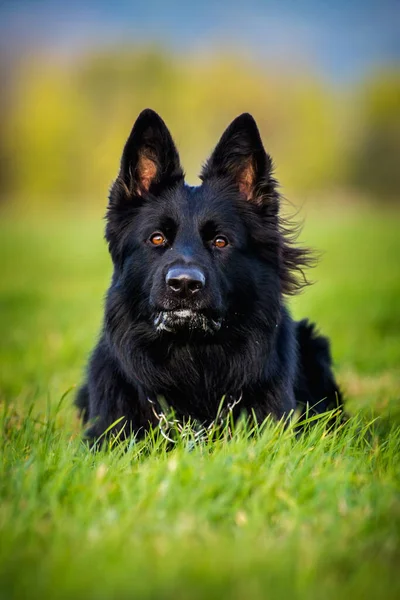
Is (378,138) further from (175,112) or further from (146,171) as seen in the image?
(146,171)

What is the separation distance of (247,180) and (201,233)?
25.2 inches

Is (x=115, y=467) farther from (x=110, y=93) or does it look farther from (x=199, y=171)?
(x=110, y=93)

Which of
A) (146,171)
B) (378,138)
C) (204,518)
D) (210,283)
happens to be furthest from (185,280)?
(378,138)

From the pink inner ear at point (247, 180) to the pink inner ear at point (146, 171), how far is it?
625 mm

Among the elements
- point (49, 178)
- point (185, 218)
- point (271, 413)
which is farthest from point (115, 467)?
point (49, 178)

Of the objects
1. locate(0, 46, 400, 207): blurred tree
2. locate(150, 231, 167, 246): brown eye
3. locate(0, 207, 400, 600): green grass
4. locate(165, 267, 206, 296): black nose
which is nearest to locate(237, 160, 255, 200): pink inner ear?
locate(150, 231, 167, 246): brown eye

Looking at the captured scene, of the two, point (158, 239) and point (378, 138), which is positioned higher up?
point (378, 138)

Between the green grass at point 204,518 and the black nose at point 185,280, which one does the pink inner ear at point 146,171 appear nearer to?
the black nose at point 185,280

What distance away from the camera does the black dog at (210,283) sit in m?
4.73

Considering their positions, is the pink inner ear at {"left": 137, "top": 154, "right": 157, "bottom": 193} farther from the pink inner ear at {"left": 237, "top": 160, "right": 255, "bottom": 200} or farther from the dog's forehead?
the pink inner ear at {"left": 237, "top": 160, "right": 255, "bottom": 200}

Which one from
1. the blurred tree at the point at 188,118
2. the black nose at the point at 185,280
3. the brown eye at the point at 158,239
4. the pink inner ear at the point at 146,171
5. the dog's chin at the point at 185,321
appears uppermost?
the blurred tree at the point at 188,118

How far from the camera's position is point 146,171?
5121 millimetres

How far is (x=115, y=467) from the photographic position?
11.7 feet

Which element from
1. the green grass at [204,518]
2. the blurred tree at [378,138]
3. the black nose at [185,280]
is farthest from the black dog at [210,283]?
the blurred tree at [378,138]
